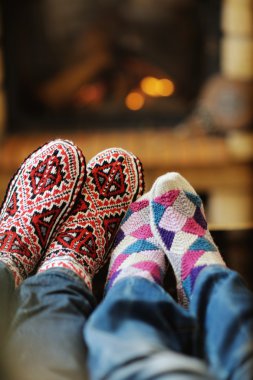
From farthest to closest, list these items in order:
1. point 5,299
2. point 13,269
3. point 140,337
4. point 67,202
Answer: point 67,202, point 13,269, point 5,299, point 140,337

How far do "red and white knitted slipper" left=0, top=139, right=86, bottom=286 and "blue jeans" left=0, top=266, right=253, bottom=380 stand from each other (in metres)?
0.26

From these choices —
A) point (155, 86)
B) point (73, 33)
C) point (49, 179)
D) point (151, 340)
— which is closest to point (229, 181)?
point (155, 86)

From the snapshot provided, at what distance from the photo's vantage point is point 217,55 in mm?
1954

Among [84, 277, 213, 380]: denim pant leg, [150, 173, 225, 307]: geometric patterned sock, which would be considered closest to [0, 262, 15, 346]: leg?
[84, 277, 213, 380]: denim pant leg

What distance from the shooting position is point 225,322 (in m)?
0.53

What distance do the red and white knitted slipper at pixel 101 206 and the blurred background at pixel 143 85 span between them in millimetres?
867

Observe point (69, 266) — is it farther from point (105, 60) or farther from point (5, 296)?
point (105, 60)

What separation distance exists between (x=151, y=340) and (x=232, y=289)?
111 mm

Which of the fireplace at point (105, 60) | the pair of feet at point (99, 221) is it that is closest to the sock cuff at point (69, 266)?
the pair of feet at point (99, 221)

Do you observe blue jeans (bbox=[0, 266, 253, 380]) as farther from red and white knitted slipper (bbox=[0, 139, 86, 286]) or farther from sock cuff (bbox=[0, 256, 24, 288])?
red and white knitted slipper (bbox=[0, 139, 86, 286])

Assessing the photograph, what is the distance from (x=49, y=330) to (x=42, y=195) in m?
0.39

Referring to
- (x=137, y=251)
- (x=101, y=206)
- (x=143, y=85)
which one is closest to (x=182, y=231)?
(x=137, y=251)

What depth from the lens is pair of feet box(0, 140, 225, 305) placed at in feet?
2.48

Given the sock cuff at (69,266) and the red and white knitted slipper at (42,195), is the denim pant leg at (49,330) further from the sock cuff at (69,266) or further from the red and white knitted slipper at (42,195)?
the red and white knitted slipper at (42,195)
